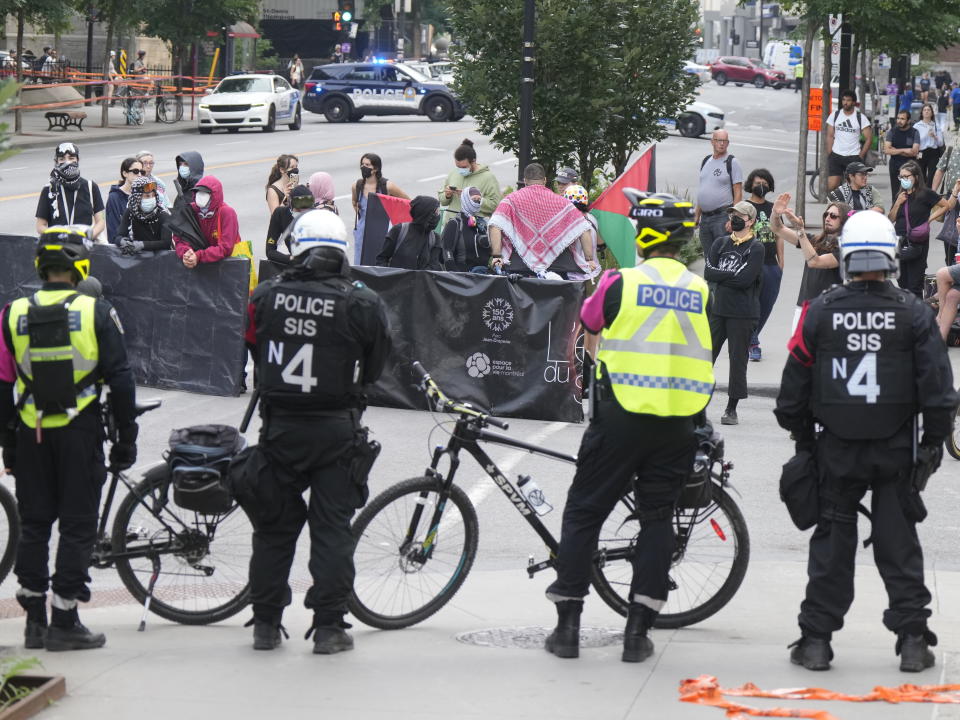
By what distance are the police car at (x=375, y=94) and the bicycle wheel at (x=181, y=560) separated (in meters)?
40.1

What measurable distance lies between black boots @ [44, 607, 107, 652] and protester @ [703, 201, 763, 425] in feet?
22.2

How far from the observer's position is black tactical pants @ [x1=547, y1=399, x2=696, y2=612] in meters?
6.10

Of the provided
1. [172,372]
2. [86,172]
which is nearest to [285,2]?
[86,172]

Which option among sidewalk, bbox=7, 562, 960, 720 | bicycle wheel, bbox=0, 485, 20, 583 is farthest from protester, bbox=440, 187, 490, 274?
bicycle wheel, bbox=0, 485, 20, 583

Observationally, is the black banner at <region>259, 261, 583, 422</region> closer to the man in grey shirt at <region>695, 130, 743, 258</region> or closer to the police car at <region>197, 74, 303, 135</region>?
the man in grey shirt at <region>695, 130, 743, 258</region>

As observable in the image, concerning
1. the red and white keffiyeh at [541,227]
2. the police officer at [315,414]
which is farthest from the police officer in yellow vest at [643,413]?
the red and white keffiyeh at [541,227]

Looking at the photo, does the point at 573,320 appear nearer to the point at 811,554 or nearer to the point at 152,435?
the point at 152,435

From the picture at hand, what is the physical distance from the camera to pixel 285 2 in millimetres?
76250

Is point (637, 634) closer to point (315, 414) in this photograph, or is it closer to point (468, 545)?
point (468, 545)

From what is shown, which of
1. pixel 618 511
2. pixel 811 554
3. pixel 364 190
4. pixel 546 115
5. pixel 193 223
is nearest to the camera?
pixel 811 554

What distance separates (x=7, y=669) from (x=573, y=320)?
22.8 ft

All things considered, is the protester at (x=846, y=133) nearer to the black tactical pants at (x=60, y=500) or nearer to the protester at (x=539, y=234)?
the protester at (x=539, y=234)

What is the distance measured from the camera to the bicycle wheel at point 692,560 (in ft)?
21.8

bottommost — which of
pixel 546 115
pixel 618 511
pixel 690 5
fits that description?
pixel 618 511
